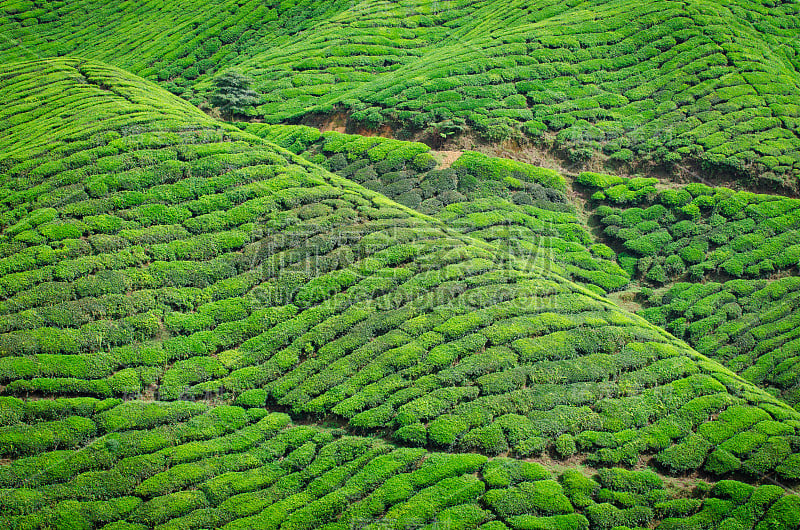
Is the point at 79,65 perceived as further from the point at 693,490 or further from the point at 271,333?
the point at 693,490

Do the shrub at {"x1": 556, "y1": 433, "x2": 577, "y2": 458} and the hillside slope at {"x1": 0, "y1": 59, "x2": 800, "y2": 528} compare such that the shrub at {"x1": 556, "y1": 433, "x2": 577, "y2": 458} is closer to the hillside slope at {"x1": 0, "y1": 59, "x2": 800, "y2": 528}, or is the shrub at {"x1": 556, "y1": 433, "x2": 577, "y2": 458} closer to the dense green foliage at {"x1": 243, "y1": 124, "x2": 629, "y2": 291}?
the hillside slope at {"x1": 0, "y1": 59, "x2": 800, "y2": 528}

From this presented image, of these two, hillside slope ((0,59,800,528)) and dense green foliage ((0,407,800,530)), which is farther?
hillside slope ((0,59,800,528))

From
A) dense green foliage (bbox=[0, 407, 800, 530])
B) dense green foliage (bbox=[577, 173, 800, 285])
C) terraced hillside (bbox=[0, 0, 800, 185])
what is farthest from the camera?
terraced hillside (bbox=[0, 0, 800, 185])

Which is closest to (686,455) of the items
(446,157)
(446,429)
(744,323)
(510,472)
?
(510,472)

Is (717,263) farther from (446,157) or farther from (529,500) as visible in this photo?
(529,500)

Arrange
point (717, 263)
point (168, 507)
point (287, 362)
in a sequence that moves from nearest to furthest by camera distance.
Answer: point (168, 507) < point (287, 362) < point (717, 263)

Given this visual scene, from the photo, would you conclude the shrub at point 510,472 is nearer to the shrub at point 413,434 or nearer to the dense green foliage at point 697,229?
the shrub at point 413,434

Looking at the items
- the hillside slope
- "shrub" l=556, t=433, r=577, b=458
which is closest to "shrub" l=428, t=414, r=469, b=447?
the hillside slope

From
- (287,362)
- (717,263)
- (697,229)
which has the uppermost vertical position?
(697,229)

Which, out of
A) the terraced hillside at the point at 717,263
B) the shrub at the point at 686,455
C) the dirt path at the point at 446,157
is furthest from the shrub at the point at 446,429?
the dirt path at the point at 446,157
